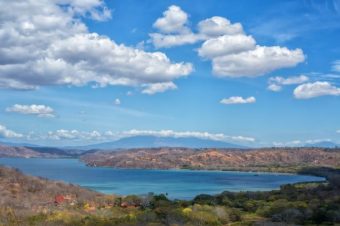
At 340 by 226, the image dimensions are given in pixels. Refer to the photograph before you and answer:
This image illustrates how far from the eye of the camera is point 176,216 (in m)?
62.8

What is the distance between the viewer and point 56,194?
10588cm

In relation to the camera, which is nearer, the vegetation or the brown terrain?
the vegetation

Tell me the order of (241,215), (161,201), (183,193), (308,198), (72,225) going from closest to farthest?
(72,225)
(241,215)
(161,201)
(308,198)
(183,193)

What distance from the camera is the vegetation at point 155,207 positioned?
196 ft

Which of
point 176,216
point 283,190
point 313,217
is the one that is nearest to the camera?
point 176,216

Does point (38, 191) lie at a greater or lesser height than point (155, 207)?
greater

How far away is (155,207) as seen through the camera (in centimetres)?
8150

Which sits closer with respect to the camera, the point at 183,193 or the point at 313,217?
the point at 313,217

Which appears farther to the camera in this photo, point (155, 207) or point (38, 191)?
point (38, 191)

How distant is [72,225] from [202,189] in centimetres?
10575

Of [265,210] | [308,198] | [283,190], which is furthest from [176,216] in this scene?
Result: [283,190]

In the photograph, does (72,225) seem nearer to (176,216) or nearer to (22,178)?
(176,216)

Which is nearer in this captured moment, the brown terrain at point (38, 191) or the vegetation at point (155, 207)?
the vegetation at point (155, 207)

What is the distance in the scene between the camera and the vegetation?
5972 centimetres
